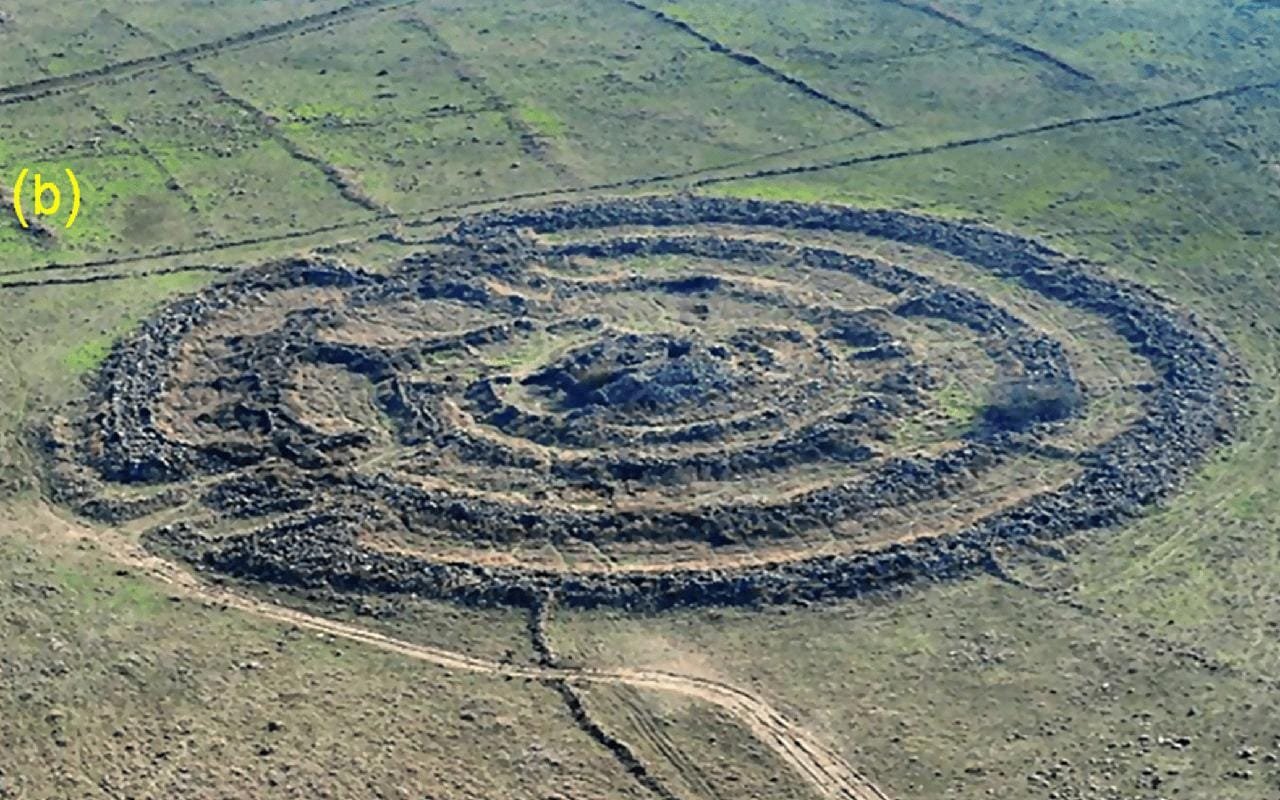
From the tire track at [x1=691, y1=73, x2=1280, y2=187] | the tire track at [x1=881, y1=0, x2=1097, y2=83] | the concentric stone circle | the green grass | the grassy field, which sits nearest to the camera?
the grassy field

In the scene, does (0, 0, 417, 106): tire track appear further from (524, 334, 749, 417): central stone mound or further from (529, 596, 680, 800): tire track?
(529, 596, 680, 800): tire track

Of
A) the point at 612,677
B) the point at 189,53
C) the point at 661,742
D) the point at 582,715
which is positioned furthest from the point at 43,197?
the point at 661,742

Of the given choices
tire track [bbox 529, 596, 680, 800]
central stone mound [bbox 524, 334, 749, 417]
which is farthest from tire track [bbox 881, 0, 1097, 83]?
tire track [bbox 529, 596, 680, 800]

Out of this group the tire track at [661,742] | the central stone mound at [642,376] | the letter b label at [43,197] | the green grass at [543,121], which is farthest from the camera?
the green grass at [543,121]

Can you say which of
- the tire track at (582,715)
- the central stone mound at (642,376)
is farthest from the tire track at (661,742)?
the central stone mound at (642,376)

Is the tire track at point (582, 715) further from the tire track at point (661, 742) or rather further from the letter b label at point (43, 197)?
the letter b label at point (43, 197)

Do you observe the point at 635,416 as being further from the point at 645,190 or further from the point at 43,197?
the point at 43,197

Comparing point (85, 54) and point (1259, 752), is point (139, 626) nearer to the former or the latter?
point (1259, 752)
